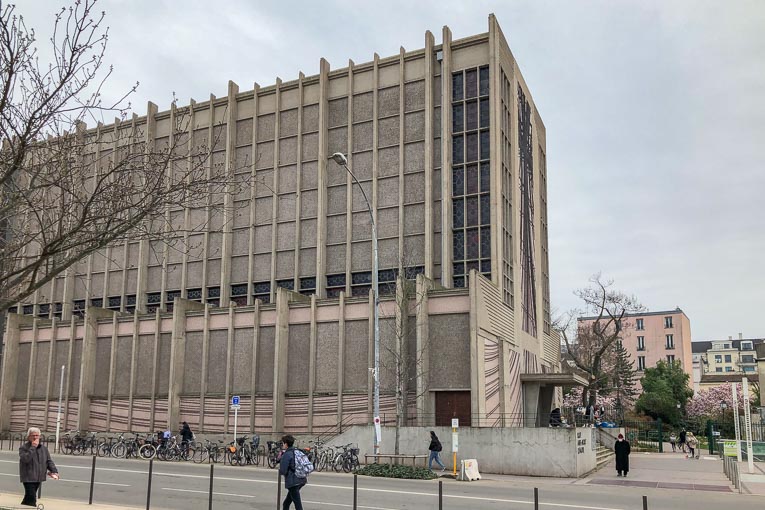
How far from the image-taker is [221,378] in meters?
42.0

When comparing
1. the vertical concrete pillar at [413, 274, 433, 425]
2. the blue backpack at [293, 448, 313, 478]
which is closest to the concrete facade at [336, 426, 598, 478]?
the vertical concrete pillar at [413, 274, 433, 425]

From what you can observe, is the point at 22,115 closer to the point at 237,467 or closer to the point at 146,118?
the point at 237,467

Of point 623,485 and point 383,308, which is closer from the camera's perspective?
point 623,485

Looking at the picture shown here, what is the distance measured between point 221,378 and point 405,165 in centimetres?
1610

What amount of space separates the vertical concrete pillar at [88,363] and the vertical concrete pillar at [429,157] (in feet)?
66.1

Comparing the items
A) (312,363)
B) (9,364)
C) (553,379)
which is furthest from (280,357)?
(9,364)

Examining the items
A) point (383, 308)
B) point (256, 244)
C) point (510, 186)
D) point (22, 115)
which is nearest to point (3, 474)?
point (22, 115)

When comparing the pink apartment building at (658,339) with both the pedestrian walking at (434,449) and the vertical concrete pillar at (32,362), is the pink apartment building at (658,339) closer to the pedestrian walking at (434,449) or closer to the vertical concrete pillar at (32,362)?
the vertical concrete pillar at (32,362)

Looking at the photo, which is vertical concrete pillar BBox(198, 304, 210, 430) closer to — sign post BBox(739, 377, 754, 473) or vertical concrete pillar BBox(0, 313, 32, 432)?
vertical concrete pillar BBox(0, 313, 32, 432)

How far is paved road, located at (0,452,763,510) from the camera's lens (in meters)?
18.6

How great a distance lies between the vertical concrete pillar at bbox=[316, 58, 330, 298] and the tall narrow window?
23.4 ft

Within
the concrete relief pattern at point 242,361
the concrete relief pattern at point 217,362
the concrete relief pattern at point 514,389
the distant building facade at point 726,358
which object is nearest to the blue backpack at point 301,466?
the concrete relief pattern at point 514,389

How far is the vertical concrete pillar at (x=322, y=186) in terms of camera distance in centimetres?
4473

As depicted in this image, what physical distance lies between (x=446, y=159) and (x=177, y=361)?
19208 millimetres
